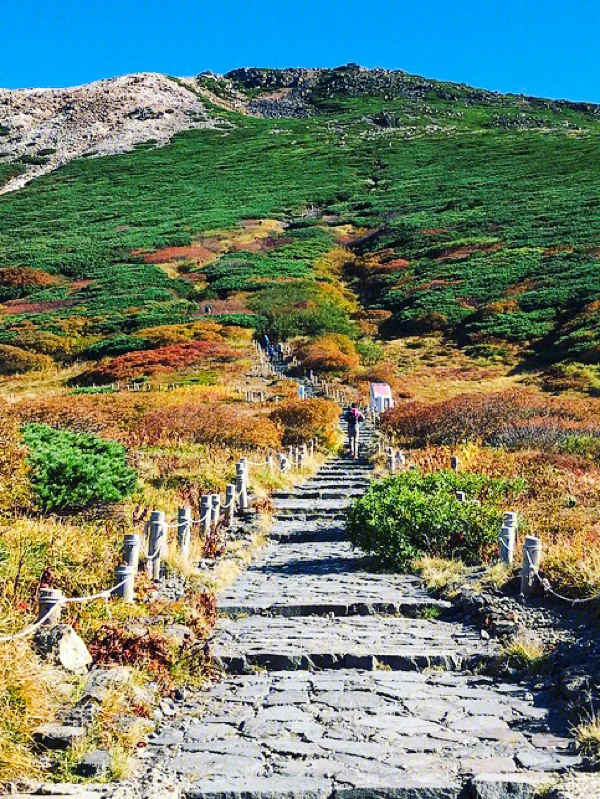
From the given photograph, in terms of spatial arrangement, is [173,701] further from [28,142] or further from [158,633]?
[28,142]

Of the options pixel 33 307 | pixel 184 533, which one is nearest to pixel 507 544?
pixel 184 533

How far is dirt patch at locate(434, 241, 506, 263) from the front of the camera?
201 feet

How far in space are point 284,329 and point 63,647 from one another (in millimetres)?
40813

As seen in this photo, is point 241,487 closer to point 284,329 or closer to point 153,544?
point 153,544

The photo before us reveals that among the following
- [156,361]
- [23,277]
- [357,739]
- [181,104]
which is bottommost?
[357,739]

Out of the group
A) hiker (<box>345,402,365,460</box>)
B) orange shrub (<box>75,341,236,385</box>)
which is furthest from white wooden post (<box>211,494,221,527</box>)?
orange shrub (<box>75,341,236,385</box>)

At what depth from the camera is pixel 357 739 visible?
542 centimetres

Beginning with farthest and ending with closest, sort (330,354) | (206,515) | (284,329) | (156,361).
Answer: (284,329), (330,354), (156,361), (206,515)

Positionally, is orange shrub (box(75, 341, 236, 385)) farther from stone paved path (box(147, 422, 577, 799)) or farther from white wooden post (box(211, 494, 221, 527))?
stone paved path (box(147, 422, 577, 799))

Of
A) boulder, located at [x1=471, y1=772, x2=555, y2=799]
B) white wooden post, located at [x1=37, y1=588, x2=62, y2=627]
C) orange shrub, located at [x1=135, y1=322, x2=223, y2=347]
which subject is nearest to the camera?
boulder, located at [x1=471, y1=772, x2=555, y2=799]

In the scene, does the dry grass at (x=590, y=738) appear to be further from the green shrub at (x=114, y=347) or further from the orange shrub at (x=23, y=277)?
the orange shrub at (x=23, y=277)

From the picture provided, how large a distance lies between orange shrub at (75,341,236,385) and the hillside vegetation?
A: 0.18 meters

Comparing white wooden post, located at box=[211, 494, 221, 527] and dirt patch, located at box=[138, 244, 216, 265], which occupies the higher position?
dirt patch, located at box=[138, 244, 216, 265]

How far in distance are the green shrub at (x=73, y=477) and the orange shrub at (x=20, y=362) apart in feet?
95.0
